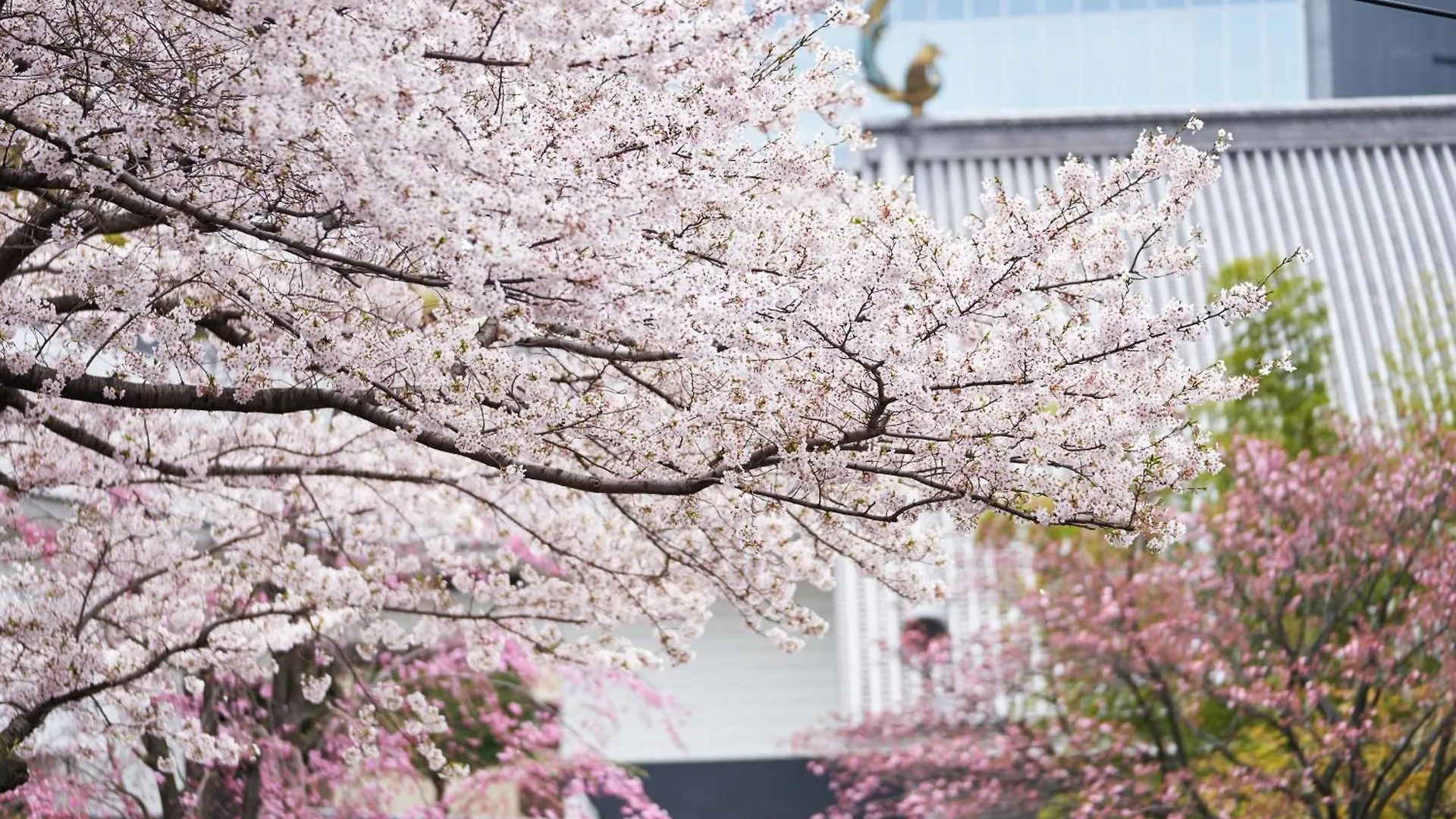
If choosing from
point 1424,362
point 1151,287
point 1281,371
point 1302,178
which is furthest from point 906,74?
point 1424,362

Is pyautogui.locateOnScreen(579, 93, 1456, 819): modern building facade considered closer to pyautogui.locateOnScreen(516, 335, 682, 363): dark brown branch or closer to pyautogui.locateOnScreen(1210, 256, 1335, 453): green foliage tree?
pyautogui.locateOnScreen(1210, 256, 1335, 453): green foliage tree

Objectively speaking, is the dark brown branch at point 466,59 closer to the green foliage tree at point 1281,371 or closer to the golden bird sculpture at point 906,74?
the green foliage tree at point 1281,371

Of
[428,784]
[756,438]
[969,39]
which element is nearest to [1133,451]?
[756,438]

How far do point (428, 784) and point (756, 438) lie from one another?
37.2ft

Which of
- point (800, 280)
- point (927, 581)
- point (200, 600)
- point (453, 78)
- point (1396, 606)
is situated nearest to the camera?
point (453, 78)

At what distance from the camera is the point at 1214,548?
11414 millimetres

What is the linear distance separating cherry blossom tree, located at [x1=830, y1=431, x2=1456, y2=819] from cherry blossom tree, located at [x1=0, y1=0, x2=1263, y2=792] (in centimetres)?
423

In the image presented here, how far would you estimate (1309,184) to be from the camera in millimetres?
17062

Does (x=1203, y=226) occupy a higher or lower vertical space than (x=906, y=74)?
lower

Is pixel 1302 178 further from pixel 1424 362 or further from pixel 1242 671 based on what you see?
pixel 1242 671

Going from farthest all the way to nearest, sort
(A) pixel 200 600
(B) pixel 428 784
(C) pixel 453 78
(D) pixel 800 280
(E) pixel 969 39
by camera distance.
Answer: (E) pixel 969 39, (B) pixel 428 784, (A) pixel 200 600, (D) pixel 800 280, (C) pixel 453 78

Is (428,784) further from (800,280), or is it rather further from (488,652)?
(800,280)

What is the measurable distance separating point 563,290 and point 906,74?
44.3ft

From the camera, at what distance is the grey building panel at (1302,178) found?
1623 cm
